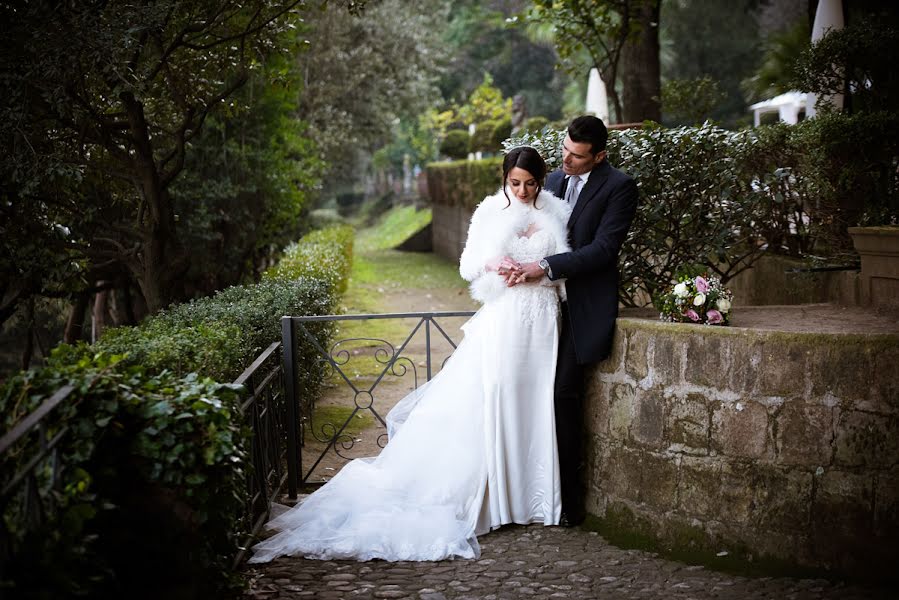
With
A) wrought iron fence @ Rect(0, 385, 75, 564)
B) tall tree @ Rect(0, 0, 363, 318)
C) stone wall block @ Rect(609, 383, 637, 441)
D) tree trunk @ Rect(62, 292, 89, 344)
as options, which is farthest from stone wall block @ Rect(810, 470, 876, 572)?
tree trunk @ Rect(62, 292, 89, 344)

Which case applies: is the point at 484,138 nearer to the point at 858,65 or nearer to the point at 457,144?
the point at 457,144

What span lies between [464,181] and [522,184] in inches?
611

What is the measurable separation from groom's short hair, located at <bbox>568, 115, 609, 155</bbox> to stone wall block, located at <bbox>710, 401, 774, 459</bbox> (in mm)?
1535

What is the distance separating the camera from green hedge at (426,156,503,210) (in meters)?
17.1

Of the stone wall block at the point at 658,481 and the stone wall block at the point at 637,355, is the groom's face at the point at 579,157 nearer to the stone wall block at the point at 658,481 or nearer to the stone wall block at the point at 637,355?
the stone wall block at the point at 637,355

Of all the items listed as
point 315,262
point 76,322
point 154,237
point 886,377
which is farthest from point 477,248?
point 76,322

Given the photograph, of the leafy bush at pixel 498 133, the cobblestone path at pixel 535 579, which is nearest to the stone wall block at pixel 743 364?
the cobblestone path at pixel 535 579

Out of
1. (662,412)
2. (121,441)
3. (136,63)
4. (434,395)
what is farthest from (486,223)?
(136,63)

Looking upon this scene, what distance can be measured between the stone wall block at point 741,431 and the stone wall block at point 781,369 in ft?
0.34

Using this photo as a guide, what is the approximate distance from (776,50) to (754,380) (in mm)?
13300

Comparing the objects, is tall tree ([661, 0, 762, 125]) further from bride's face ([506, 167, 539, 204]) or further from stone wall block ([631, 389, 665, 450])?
stone wall block ([631, 389, 665, 450])

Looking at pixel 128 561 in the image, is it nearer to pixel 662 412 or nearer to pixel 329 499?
pixel 329 499

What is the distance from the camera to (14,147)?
635cm

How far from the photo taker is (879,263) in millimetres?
5340
